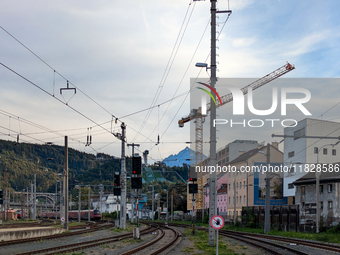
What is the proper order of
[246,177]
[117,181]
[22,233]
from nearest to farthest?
[22,233] → [117,181] → [246,177]

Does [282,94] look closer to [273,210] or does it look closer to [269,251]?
[269,251]

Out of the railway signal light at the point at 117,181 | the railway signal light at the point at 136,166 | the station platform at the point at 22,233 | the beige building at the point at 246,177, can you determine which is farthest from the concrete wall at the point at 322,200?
the station platform at the point at 22,233

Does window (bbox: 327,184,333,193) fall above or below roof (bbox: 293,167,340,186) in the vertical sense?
below

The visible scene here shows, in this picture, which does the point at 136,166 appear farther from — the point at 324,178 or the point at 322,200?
the point at 322,200

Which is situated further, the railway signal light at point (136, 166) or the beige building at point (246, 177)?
the beige building at point (246, 177)

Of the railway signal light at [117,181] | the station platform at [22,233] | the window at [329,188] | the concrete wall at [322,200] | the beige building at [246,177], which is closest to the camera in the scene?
the station platform at [22,233]

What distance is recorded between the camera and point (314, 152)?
243 ft

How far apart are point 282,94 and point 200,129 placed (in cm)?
6930

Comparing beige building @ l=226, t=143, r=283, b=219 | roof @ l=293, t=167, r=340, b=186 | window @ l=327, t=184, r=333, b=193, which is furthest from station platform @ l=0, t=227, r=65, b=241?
beige building @ l=226, t=143, r=283, b=219

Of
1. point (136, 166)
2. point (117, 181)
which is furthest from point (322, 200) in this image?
point (136, 166)

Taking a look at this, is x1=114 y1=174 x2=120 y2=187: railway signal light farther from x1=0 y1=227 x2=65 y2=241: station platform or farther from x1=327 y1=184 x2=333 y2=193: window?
x1=327 y1=184 x2=333 y2=193: window

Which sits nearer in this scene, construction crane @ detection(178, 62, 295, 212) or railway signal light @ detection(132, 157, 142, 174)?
railway signal light @ detection(132, 157, 142, 174)

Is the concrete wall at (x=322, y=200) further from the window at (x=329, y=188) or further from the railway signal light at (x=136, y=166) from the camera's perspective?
the railway signal light at (x=136, y=166)

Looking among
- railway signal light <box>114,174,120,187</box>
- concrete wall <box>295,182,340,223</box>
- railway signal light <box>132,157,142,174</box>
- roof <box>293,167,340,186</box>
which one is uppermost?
railway signal light <box>132,157,142,174</box>
